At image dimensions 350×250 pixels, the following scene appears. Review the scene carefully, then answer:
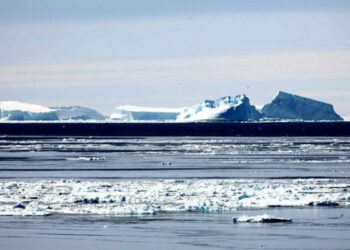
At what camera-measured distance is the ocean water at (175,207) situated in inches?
639

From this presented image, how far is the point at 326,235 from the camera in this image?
1667cm

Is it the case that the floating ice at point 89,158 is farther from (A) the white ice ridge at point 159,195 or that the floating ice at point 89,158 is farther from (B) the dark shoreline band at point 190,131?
(B) the dark shoreline band at point 190,131

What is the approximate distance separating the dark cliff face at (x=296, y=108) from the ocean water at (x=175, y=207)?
14514 centimetres

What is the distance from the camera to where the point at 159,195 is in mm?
23203

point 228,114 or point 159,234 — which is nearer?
point 159,234

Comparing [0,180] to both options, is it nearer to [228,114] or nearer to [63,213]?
[63,213]

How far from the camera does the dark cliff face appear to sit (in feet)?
587

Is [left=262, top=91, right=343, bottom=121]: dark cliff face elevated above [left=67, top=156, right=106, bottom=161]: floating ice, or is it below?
above

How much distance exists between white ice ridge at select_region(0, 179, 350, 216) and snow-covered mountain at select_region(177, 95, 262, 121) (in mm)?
133721

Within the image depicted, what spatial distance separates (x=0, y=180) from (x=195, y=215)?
35.8 feet

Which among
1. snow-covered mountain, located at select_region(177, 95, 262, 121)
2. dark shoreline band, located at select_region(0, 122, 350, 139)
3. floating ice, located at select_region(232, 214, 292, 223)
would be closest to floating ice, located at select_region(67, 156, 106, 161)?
floating ice, located at select_region(232, 214, 292, 223)

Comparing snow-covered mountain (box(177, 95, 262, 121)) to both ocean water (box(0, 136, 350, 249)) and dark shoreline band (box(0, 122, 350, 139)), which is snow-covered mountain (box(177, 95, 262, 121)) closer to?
dark shoreline band (box(0, 122, 350, 139))

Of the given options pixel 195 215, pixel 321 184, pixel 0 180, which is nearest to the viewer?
pixel 195 215

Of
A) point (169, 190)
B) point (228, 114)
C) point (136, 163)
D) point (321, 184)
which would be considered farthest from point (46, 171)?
point (228, 114)
